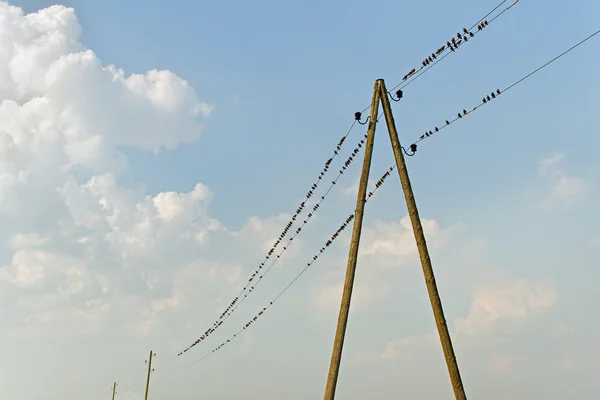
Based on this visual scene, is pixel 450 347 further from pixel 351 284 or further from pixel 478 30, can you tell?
pixel 478 30

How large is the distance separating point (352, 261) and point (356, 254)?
0.81 feet

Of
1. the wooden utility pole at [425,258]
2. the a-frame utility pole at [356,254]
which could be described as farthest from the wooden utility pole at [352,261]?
the wooden utility pole at [425,258]

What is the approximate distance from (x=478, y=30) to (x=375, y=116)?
A: 4.15 m

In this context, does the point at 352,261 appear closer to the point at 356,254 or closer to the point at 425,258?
the point at 356,254

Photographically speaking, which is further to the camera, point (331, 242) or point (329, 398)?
point (331, 242)

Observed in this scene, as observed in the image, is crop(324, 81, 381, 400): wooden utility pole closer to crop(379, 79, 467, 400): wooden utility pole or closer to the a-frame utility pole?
the a-frame utility pole

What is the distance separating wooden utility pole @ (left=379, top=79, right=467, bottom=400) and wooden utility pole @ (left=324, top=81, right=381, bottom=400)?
0.54 metres

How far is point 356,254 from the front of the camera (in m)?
18.0

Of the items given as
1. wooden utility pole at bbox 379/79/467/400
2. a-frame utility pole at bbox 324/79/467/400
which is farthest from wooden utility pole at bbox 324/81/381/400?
wooden utility pole at bbox 379/79/467/400

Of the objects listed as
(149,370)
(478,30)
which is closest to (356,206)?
(478,30)

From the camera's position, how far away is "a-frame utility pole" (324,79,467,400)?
633 inches

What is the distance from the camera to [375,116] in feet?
61.3

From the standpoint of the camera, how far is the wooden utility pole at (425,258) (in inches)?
620

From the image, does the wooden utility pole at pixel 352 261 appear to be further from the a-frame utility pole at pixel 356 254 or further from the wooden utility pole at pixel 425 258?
the wooden utility pole at pixel 425 258
